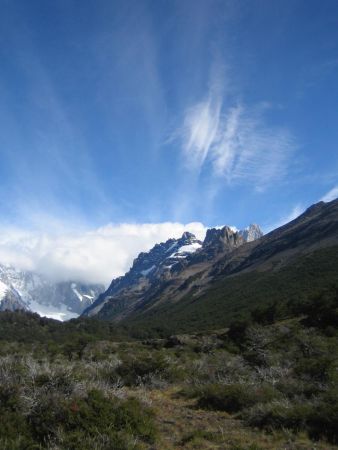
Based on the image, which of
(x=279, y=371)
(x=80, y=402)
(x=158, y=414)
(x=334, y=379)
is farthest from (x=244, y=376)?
(x=80, y=402)

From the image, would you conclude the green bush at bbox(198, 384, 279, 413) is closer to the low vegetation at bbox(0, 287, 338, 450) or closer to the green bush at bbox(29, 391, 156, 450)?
the low vegetation at bbox(0, 287, 338, 450)

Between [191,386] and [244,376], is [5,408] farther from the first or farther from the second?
[244,376]

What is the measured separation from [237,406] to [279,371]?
17.8 feet

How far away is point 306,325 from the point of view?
185 feet

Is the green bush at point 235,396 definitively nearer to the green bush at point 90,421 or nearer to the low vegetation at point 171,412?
the low vegetation at point 171,412

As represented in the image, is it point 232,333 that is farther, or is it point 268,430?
point 232,333

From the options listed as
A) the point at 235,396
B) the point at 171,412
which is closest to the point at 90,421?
the point at 171,412

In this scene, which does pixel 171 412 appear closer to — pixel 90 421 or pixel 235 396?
pixel 235 396

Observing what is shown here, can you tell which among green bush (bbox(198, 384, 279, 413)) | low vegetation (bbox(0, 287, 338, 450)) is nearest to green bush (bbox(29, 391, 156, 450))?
low vegetation (bbox(0, 287, 338, 450))

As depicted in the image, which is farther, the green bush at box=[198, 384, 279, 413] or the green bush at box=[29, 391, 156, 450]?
the green bush at box=[198, 384, 279, 413]

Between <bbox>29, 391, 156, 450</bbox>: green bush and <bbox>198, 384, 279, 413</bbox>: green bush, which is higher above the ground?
<bbox>29, 391, 156, 450</bbox>: green bush

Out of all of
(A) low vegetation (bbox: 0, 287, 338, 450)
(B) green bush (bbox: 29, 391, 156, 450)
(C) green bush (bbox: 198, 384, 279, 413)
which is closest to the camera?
(B) green bush (bbox: 29, 391, 156, 450)

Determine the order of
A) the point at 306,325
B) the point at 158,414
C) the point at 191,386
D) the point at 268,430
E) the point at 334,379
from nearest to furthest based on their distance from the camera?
the point at 268,430
the point at 158,414
the point at 334,379
the point at 191,386
the point at 306,325

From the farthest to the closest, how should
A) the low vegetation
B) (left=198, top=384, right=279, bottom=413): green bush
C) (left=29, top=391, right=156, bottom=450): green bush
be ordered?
(left=198, top=384, right=279, bottom=413): green bush < the low vegetation < (left=29, top=391, right=156, bottom=450): green bush
